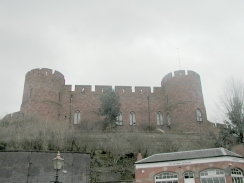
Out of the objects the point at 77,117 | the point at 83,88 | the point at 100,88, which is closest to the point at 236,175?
the point at 77,117

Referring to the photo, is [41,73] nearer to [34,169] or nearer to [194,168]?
[34,169]

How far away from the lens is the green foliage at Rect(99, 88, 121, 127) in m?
34.5

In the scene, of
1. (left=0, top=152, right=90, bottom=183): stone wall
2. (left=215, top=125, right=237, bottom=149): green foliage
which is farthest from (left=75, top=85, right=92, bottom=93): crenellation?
(left=215, top=125, right=237, bottom=149): green foliage

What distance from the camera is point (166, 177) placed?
22672 millimetres

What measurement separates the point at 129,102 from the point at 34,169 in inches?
697

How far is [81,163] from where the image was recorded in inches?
973

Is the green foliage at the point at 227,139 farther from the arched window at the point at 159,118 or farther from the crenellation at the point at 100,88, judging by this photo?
the crenellation at the point at 100,88

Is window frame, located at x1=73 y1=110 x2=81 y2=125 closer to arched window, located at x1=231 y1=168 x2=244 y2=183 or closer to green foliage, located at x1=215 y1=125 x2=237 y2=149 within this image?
green foliage, located at x1=215 y1=125 x2=237 y2=149

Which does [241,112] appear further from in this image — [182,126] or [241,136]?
[182,126]

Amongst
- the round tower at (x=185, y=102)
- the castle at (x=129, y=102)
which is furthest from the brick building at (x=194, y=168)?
the castle at (x=129, y=102)

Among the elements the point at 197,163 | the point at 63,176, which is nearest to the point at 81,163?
the point at 63,176

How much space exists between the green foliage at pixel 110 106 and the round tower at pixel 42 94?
5.33 meters

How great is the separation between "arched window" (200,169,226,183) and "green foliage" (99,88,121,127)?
47.3ft

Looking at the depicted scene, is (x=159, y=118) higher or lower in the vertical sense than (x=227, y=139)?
higher
